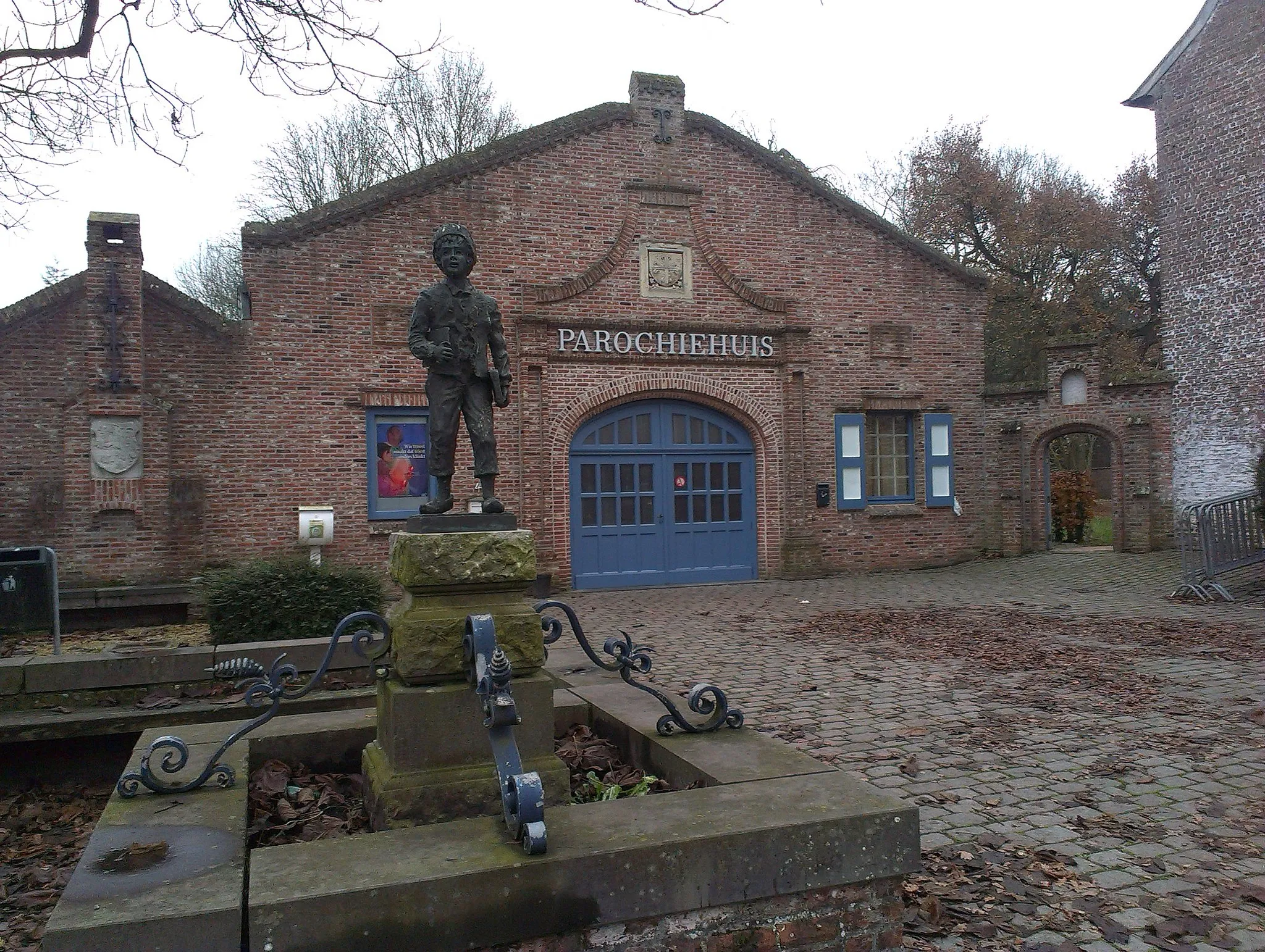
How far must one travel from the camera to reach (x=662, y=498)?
14.5 m

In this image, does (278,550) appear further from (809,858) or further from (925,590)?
(809,858)

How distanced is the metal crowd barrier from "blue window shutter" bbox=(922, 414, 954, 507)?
4.36 metres

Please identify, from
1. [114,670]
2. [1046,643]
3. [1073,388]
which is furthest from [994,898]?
[1073,388]

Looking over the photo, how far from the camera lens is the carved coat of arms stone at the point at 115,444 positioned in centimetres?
1180

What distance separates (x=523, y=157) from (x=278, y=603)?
28.5ft

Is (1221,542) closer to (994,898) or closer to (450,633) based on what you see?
(994,898)

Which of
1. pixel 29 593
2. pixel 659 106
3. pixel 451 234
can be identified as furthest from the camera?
A: pixel 659 106

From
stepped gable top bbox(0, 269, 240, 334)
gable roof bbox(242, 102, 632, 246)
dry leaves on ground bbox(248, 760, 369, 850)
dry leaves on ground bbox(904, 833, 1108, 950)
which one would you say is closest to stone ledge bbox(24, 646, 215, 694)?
dry leaves on ground bbox(248, 760, 369, 850)

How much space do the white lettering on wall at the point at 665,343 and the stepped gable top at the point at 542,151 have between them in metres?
2.62

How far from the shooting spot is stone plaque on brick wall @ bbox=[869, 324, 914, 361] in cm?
1567

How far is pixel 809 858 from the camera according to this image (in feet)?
9.58

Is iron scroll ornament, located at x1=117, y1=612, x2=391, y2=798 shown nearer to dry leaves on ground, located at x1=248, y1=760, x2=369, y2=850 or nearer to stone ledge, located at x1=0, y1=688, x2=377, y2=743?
dry leaves on ground, located at x1=248, y1=760, x2=369, y2=850

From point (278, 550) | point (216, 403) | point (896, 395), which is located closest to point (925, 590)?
point (896, 395)

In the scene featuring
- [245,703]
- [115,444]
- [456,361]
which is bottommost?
[245,703]
